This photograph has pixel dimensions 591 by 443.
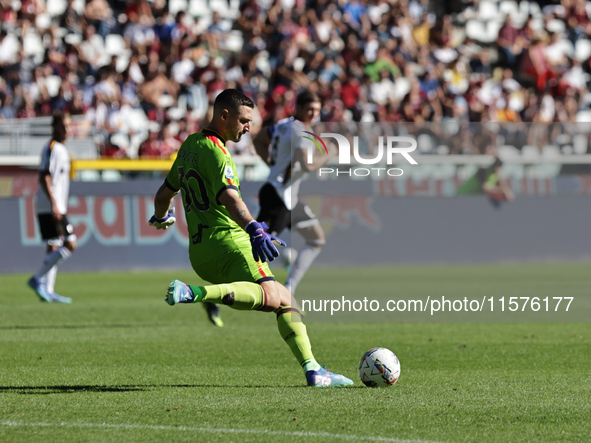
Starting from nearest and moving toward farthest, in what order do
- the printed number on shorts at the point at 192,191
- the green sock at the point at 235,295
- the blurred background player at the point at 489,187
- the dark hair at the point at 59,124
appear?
1. the green sock at the point at 235,295
2. the printed number on shorts at the point at 192,191
3. the dark hair at the point at 59,124
4. the blurred background player at the point at 489,187

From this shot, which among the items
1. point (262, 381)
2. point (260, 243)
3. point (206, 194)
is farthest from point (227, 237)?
point (262, 381)

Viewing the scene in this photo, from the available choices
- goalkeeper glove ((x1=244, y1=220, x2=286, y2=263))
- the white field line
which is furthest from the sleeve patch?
the white field line

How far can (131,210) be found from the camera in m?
18.0

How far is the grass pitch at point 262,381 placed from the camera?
500cm

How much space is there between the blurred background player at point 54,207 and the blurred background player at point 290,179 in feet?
10.6

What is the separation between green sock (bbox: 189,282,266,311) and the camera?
19.8ft

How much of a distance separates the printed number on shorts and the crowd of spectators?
41.3 ft

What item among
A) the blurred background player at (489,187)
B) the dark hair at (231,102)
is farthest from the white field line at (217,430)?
the blurred background player at (489,187)

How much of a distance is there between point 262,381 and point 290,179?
13.0ft

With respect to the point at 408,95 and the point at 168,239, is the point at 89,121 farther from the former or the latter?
the point at 408,95

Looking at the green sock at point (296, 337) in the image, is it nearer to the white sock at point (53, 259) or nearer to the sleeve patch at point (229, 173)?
the sleeve patch at point (229, 173)

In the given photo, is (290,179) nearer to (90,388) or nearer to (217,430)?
(90,388)

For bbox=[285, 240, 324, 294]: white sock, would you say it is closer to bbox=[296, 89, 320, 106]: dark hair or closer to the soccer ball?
bbox=[296, 89, 320, 106]: dark hair

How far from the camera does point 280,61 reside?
21844mm
